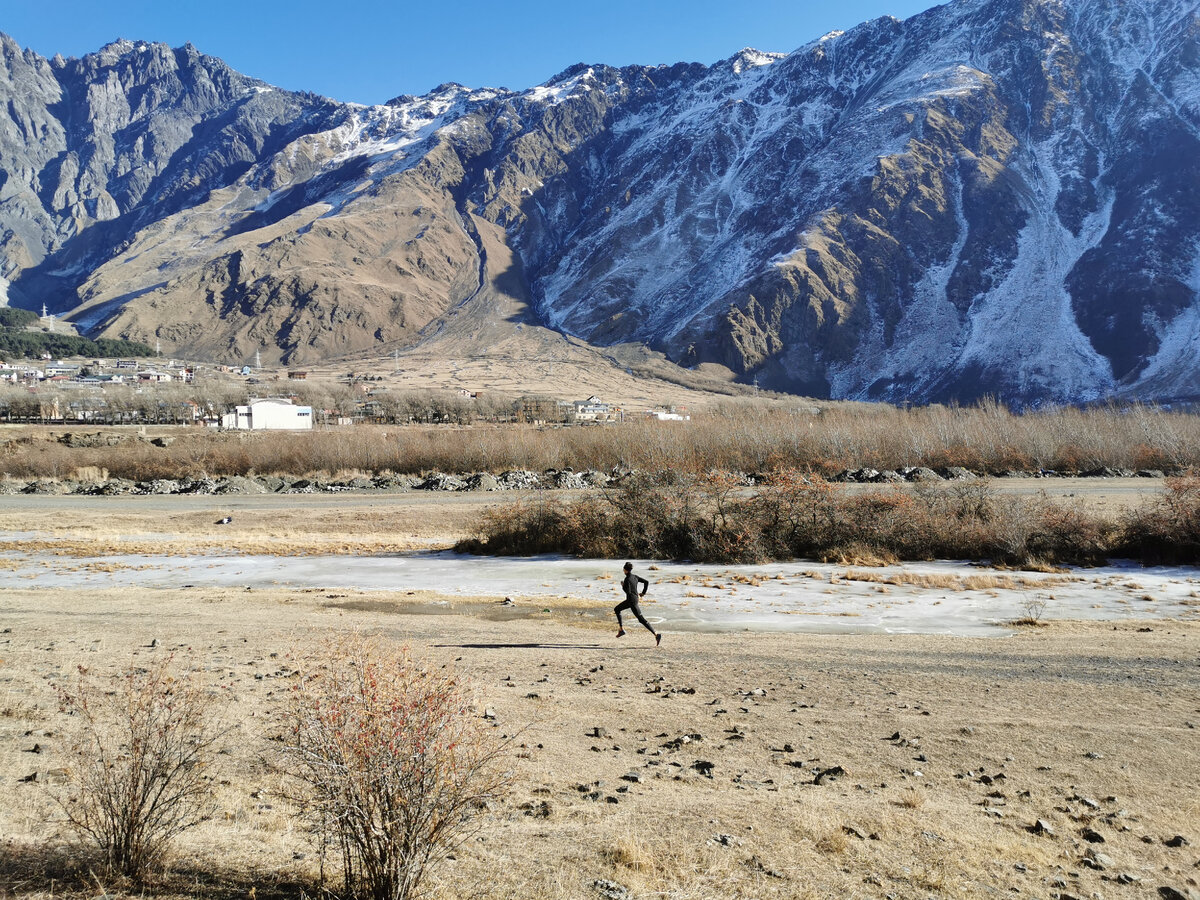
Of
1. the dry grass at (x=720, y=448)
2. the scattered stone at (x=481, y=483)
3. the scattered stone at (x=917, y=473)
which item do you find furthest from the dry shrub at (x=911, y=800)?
the scattered stone at (x=481, y=483)

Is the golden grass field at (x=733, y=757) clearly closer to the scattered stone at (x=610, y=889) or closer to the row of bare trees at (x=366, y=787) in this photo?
the scattered stone at (x=610, y=889)

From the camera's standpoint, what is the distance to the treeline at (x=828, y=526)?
23578 mm

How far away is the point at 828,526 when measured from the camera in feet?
82.9

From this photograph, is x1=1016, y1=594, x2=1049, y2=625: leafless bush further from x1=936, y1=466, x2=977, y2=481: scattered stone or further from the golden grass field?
x1=936, y1=466, x2=977, y2=481: scattered stone

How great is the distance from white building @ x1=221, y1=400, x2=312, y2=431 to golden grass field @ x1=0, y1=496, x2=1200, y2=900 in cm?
8577

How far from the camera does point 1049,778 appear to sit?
25.9ft

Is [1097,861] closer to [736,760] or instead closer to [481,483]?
[736,760]

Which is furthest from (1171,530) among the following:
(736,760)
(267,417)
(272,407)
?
(272,407)

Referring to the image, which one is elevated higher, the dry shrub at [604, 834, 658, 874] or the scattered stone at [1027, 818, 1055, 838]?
the dry shrub at [604, 834, 658, 874]

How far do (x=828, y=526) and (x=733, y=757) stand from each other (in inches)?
702

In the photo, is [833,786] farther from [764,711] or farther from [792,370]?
[792,370]

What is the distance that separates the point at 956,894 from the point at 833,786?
1.93 m

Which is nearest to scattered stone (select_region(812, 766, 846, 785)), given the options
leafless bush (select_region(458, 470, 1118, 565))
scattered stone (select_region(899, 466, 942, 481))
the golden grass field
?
the golden grass field

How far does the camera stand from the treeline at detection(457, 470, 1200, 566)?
23578 mm
